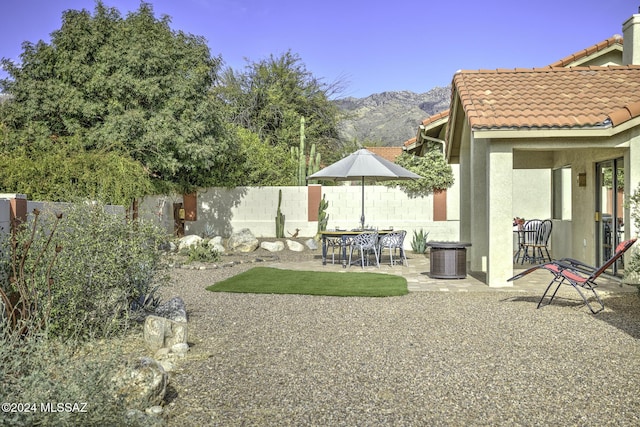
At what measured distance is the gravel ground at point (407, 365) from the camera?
4.69 metres

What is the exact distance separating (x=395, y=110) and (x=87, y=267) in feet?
398

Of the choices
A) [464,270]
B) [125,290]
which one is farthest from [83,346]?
[464,270]

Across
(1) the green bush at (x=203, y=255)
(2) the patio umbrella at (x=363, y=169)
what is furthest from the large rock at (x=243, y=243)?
(2) the patio umbrella at (x=363, y=169)

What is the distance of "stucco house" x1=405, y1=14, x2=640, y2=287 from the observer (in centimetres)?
1085

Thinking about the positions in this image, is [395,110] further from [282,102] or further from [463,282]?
[463,282]

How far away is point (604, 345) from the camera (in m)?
6.83

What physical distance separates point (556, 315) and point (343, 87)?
31.8 m

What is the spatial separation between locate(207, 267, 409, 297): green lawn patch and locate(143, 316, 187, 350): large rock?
4.27m

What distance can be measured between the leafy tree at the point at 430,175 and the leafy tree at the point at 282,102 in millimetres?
16040

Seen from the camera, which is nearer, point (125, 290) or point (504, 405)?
point (504, 405)

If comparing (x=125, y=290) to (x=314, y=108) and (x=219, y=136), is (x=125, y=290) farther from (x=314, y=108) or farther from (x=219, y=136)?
(x=314, y=108)

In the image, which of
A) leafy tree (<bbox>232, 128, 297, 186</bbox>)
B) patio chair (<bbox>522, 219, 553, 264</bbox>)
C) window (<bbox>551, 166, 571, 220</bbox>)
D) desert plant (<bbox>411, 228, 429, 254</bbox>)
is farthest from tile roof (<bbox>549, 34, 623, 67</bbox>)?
leafy tree (<bbox>232, 128, 297, 186</bbox>)

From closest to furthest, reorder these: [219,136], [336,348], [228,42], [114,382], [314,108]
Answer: [114,382]
[336,348]
[219,136]
[228,42]
[314,108]

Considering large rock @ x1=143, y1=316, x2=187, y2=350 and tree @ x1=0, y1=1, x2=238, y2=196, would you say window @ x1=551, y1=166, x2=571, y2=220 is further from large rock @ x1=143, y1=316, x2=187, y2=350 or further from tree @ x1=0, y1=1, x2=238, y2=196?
large rock @ x1=143, y1=316, x2=187, y2=350
